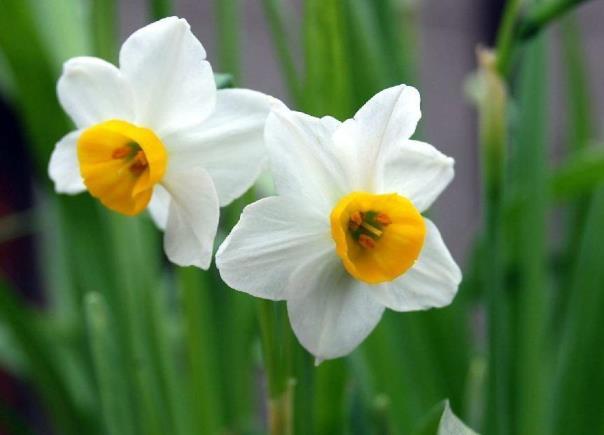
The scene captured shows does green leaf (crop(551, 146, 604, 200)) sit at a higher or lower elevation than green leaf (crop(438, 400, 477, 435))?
lower

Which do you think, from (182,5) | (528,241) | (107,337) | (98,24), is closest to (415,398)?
(528,241)

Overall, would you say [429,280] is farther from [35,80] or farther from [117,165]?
[35,80]

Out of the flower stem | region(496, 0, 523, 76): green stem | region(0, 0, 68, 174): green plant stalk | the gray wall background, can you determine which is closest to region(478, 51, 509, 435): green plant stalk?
region(496, 0, 523, 76): green stem

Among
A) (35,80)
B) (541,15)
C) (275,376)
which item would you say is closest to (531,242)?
(541,15)

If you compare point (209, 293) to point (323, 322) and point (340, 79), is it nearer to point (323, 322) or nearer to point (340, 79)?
point (340, 79)

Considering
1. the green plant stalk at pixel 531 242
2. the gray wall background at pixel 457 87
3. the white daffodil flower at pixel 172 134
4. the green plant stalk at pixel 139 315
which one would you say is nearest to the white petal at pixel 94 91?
the white daffodil flower at pixel 172 134

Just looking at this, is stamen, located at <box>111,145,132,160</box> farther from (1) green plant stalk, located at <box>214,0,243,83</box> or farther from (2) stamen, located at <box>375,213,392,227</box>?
(1) green plant stalk, located at <box>214,0,243,83</box>
